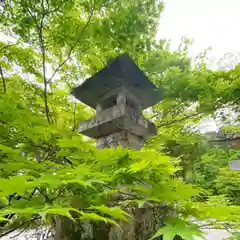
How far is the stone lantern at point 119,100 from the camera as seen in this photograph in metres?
1.87

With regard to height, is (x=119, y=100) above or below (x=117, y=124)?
above

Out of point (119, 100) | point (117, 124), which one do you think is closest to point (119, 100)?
point (119, 100)

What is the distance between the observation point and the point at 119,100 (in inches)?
77.8

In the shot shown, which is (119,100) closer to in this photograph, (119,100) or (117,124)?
(119,100)

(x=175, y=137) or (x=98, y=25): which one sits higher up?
(x=98, y=25)

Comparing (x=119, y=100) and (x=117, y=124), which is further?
(x=119, y=100)

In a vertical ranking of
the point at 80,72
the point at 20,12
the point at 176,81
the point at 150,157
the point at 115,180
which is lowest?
the point at 115,180

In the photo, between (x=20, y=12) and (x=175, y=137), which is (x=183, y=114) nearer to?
(x=175, y=137)

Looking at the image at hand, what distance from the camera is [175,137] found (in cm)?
267

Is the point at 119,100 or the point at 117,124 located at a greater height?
the point at 119,100

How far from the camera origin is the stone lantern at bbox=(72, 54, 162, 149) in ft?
6.12

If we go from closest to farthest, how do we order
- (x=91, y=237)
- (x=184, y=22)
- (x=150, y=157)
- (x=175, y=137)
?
(x=150, y=157), (x=91, y=237), (x=175, y=137), (x=184, y=22)

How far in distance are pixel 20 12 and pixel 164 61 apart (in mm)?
1674

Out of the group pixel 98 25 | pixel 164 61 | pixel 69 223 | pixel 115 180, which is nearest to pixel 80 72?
pixel 98 25
